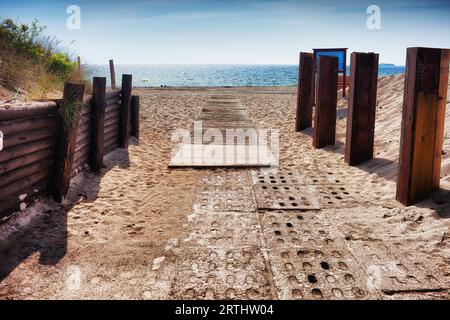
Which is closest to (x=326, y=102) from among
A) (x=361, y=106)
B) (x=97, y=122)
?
(x=361, y=106)

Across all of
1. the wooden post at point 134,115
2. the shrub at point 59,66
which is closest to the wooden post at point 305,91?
the wooden post at point 134,115

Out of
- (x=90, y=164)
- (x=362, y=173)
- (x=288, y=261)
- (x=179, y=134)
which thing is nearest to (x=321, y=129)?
(x=362, y=173)

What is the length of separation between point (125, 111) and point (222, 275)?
18.9 ft

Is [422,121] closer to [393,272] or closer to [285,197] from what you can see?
[285,197]

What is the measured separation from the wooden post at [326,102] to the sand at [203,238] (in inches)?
74.8

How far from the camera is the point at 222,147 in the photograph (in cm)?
838

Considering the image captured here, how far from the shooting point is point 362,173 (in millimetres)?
6238

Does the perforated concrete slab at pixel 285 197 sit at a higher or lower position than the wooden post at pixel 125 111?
lower

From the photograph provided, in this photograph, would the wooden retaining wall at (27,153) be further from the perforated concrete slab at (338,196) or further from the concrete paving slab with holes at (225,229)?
the perforated concrete slab at (338,196)

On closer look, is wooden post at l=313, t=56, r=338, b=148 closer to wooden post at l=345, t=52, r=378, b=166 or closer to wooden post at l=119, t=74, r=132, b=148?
wooden post at l=345, t=52, r=378, b=166

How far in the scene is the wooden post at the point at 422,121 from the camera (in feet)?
15.1
